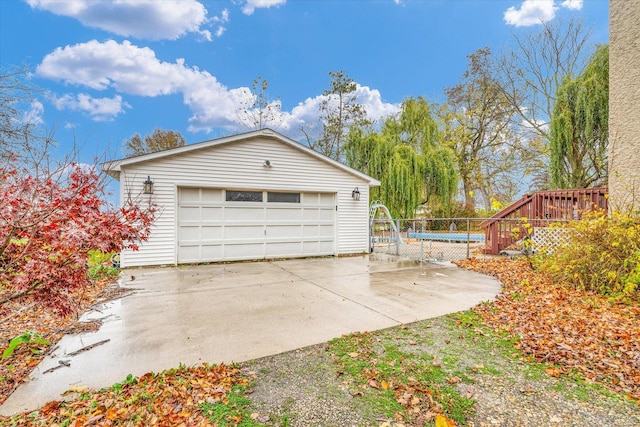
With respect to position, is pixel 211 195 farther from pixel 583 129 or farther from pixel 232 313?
pixel 583 129

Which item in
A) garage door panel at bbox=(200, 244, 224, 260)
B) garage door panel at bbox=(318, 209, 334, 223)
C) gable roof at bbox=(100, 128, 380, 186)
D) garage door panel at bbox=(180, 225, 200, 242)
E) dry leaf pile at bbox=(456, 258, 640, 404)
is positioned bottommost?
dry leaf pile at bbox=(456, 258, 640, 404)

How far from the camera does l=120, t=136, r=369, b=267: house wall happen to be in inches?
306

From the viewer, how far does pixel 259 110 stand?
18.0 m

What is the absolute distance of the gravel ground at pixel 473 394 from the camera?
81.3 inches

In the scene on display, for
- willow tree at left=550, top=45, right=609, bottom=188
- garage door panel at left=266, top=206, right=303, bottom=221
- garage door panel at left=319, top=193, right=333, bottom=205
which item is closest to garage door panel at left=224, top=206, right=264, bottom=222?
garage door panel at left=266, top=206, right=303, bottom=221

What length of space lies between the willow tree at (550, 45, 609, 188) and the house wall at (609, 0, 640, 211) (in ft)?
11.6

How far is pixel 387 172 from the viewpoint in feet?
49.5

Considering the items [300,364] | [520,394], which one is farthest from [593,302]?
[300,364]

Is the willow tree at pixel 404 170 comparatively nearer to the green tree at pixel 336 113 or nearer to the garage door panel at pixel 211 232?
the green tree at pixel 336 113

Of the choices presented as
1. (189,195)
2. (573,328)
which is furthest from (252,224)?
(573,328)

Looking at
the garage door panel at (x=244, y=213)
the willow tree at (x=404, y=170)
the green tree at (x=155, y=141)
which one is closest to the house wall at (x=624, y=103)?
the garage door panel at (x=244, y=213)

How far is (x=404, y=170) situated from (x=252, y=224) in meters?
8.77

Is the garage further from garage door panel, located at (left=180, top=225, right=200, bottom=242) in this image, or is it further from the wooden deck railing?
the wooden deck railing

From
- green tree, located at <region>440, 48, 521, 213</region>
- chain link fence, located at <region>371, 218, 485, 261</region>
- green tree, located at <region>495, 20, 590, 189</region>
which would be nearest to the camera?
chain link fence, located at <region>371, 218, 485, 261</region>
